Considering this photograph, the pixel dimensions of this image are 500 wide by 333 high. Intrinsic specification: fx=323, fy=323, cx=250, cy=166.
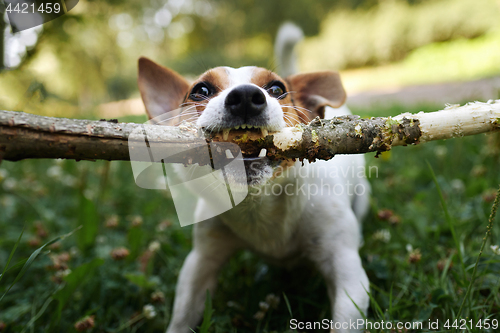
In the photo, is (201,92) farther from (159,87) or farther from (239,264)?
(239,264)

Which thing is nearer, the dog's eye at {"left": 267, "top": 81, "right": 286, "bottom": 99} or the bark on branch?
the bark on branch

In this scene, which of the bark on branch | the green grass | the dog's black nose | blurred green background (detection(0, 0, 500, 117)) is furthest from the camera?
blurred green background (detection(0, 0, 500, 117))

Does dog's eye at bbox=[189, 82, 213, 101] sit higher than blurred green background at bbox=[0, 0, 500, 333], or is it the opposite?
dog's eye at bbox=[189, 82, 213, 101]

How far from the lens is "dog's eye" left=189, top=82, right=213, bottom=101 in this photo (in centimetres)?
137

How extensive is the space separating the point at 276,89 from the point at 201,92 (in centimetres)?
34

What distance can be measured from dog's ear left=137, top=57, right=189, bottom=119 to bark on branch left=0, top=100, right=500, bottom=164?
68 cm

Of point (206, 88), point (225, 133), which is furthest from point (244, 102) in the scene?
point (206, 88)

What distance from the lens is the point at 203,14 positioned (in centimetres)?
1346

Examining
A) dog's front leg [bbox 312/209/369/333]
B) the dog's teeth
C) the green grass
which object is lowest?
the green grass

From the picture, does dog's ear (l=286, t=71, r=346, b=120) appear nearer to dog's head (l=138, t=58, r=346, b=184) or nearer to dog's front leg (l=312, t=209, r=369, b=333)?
dog's head (l=138, t=58, r=346, b=184)

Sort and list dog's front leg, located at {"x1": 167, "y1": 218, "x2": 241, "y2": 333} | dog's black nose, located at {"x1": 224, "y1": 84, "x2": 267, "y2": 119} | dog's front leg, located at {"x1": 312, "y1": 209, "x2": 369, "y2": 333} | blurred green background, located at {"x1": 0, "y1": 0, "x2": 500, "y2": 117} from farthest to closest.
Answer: blurred green background, located at {"x1": 0, "y1": 0, "x2": 500, "y2": 117} < dog's front leg, located at {"x1": 167, "y1": 218, "x2": 241, "y2": 333} < dog's front leg, located at {"x1": 312, "y1": 209, "x2": 369, "y2": 333} < dog's black nose, located at {"x1": 224, "y1": 84, "x2": 267, "y2": 119}

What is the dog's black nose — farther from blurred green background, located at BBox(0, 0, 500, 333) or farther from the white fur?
blurred green background, located at BBox(0, 0, 500, 333)

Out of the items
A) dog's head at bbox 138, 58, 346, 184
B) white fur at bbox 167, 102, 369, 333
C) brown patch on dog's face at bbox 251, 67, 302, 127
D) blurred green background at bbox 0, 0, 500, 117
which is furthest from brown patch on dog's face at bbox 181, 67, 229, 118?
blurred green background at bbox 0, 0, 500, 117

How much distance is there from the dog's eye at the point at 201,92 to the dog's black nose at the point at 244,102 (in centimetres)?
32
